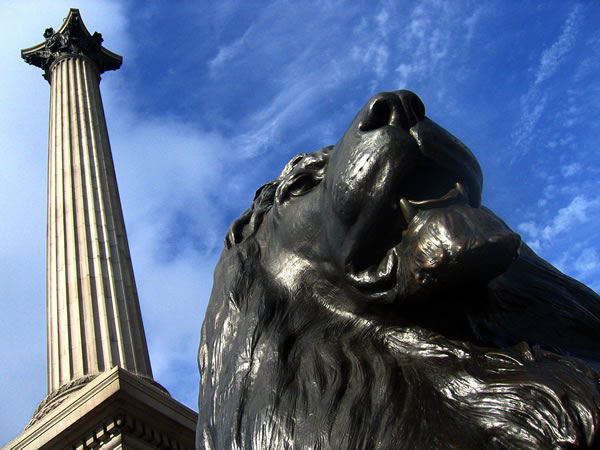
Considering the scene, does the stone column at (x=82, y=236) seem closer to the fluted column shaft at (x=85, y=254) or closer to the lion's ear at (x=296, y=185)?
the fluted column shaft at (x=85, y=254)

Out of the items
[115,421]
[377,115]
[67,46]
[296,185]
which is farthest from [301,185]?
[67,46]

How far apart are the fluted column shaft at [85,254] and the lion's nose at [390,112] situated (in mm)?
12288

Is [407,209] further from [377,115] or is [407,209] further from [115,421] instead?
[115,421]

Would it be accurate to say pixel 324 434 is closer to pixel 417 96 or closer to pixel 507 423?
pixel 507 423

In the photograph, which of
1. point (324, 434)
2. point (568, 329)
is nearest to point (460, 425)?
point (324, 434)

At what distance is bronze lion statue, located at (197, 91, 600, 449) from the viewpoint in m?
1.25

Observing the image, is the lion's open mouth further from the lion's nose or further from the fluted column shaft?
the fluted column shaft

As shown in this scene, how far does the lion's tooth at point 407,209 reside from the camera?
4.52ft

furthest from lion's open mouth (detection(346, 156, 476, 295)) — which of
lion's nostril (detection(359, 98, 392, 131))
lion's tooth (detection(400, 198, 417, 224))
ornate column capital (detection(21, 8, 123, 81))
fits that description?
ornate column capital (detection(21, 8, 123, 81))

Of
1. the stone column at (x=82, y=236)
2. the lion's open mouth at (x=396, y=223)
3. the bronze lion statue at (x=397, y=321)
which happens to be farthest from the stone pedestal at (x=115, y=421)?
the lion's open mouth at (x=396, y=223)

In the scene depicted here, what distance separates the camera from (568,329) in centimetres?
158

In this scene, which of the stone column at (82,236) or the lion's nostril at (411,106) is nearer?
the lion's nostril at (411,106)

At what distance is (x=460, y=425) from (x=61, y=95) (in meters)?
19.1

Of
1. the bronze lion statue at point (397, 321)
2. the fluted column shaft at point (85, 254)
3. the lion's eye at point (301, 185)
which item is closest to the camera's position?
the bronze lion statue at point (397, 321)
